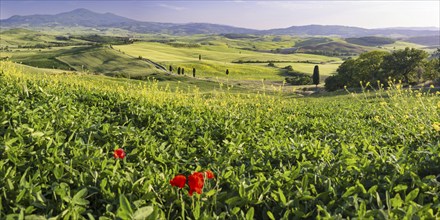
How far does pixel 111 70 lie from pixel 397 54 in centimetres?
6540

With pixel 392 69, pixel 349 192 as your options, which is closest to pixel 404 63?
pixel 392 69

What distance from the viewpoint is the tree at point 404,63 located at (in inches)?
2431

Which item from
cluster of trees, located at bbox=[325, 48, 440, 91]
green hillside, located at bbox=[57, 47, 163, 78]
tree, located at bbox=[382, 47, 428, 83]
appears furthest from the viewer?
green hillside, located at bbox=[57, 47, 163, 78]

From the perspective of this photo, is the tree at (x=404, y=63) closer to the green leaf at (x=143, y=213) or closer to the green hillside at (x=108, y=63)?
the green hillside at (x=108, y=63)

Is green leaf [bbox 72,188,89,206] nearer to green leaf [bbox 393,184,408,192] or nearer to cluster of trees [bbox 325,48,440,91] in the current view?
green leaf [bbox 393,184,408,192]

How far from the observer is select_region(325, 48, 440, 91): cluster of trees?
61.9 m

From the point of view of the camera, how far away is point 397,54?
62.9 metres

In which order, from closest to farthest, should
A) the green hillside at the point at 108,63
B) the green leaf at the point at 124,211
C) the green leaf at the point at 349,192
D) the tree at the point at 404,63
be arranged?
the green leaf at the point at 124,211 < the green leaf at the point at 349,192 < the tree at the point at 404,63 < the green hillside at the point at 108,63

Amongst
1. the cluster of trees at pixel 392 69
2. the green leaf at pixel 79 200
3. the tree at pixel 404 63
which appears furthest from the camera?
the cluster of trees at pixel 392 69

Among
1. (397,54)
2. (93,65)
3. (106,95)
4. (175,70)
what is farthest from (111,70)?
(106,95)

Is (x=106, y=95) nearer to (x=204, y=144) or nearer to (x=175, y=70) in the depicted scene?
(x=204, y=144)

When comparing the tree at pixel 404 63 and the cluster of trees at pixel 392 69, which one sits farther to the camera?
the cluster of trees at pixel 392 69

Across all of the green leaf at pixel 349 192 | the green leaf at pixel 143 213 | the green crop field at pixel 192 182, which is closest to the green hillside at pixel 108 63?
the green crop field at pixel 192 182

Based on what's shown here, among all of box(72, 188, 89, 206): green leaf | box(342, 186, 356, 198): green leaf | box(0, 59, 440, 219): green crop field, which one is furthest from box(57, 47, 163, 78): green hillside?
box(342, 186, 356, 198): green leaf
